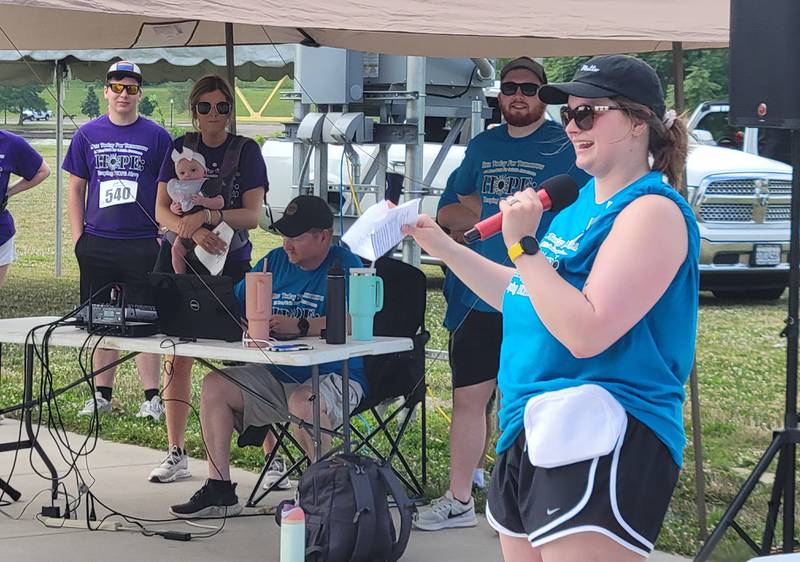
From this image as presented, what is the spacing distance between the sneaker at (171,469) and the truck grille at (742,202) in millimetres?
7710

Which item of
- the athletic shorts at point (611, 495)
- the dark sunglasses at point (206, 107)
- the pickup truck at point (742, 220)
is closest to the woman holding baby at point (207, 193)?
the dark sunglasses at point (206, 107)

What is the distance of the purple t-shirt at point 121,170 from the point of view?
614 centimetres

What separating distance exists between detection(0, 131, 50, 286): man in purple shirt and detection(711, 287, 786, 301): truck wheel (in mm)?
7817

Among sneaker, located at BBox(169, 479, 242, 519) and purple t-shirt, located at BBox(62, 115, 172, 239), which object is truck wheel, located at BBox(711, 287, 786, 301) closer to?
purple t-shirt, located at BBox(62, 115, 172, 239)

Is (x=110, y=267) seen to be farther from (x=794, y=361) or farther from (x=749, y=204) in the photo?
(x=749, y=204)

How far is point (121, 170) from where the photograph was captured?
Answer: 6148 mm

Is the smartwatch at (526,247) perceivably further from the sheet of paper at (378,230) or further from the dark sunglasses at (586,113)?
the sheet of paper at (378,230)

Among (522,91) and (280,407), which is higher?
(522,91)

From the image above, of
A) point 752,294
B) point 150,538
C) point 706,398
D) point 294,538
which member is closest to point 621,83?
point 294,538

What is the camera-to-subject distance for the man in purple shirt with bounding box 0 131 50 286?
23.4ft

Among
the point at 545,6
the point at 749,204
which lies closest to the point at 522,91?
the point at 545,6

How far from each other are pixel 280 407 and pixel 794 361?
1941mm

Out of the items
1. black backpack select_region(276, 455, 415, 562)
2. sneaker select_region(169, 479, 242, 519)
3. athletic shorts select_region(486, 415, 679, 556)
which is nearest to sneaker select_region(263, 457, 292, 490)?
sneaker select_region(169, 479, 242, 519)

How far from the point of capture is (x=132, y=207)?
20.4ft
